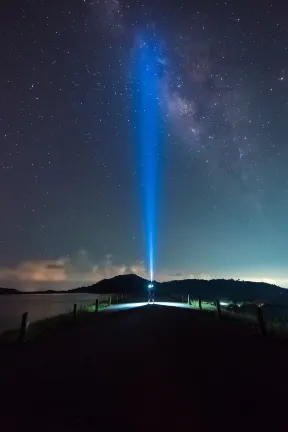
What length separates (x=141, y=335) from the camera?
13.7m

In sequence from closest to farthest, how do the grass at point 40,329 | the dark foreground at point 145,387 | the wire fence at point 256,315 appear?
the dark foreground at point 145,387, the wire fence at point 256,315, the grass at point 40,329

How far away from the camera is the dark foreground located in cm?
470

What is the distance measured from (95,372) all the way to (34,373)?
145 centimetres

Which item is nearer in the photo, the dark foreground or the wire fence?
the dark foreground

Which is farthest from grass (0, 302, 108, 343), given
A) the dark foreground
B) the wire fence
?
the wire fence

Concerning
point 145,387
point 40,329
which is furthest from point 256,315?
point 145,387

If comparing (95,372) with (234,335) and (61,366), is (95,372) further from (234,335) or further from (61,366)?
(234,335)

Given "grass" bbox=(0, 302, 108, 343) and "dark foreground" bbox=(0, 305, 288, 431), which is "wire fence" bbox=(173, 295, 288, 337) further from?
"grass" bbox=(0, 302, 108, 343)

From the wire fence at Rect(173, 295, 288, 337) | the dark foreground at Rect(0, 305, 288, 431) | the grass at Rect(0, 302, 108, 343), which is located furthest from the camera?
the grass at Rect(0, 302, 108, 343)

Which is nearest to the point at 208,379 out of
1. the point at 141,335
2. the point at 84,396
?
the point at 84,396

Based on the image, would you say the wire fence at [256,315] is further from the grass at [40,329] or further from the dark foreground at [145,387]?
the grass at [40,329]

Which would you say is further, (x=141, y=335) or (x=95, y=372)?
(x=141, y=335)

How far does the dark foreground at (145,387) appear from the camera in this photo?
4.70 metres

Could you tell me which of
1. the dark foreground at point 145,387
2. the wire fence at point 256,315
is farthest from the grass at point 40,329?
the wire fence at point 256,315
